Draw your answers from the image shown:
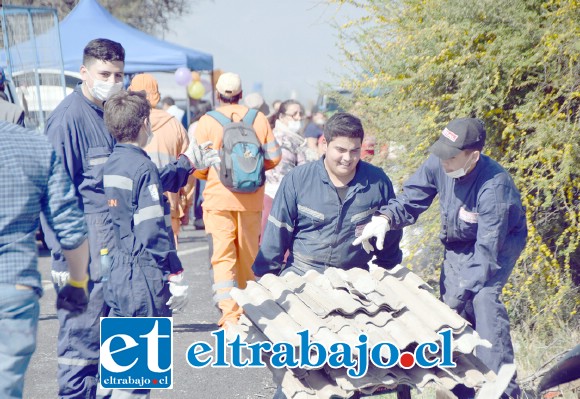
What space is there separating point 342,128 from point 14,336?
85.2 inches

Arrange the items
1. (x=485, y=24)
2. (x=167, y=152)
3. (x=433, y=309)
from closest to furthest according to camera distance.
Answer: (x=433, y=309), (x=485, y=24), (x=167, y=152)

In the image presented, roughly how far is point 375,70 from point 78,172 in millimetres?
3842

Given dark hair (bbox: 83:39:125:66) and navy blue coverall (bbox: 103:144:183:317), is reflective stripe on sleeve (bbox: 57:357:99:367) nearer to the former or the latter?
navy blue coverall (bbox: 103:144:183:317)

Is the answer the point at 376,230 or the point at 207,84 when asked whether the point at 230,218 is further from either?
the point at 207,84

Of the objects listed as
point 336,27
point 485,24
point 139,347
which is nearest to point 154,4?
point 336,27

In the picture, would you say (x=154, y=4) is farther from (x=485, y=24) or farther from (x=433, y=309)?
(x=433, y=309)

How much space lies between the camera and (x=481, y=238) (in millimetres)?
4609

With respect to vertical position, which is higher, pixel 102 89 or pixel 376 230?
pixel 102 89

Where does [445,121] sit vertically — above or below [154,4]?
above

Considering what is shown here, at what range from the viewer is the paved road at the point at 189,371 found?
5816 millimetres

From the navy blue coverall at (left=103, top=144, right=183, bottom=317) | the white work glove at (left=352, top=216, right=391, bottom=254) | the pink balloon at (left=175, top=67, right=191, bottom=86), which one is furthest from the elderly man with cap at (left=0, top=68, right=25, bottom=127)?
the pink balloon at (left=175, top=67, right=191, bottom=86)

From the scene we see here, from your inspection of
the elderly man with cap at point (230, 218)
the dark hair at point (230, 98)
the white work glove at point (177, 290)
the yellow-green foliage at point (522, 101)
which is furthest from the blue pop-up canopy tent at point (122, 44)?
the white work glove at point (177, 290)

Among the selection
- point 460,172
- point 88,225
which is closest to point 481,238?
point 460,172

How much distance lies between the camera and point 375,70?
26.1ft
